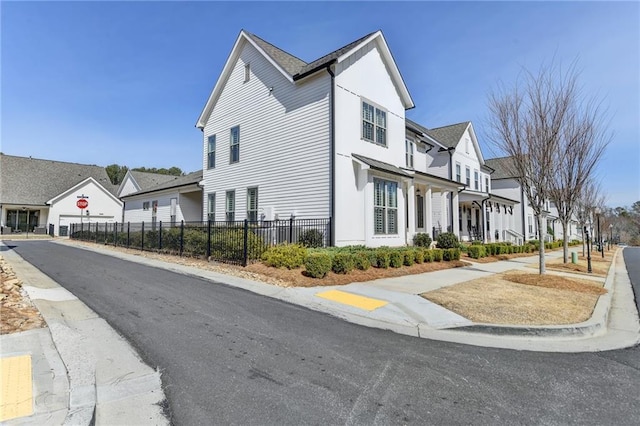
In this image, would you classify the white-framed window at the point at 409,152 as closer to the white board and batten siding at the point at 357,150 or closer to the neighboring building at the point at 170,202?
the white board and batten siding at the point at 357,150

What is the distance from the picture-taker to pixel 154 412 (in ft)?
10.3

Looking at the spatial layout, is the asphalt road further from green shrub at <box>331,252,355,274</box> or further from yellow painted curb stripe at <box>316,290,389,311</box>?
green shrub at <box>331,252,355,274</box>

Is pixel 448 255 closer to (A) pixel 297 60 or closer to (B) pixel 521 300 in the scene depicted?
(B) pixel 521 300

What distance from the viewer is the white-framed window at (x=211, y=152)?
67.6 feet

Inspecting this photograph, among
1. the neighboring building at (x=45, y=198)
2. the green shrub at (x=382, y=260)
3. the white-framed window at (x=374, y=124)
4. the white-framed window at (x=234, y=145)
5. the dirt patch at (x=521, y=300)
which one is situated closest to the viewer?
the dirt patch at (x=521, y=300)

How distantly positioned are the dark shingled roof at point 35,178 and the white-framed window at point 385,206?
39526mm

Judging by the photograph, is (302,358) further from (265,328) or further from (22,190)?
(22,190)

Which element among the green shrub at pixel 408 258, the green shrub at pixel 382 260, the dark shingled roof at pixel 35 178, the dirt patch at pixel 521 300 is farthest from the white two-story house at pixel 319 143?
the dark shingled roof at pixel 35 178

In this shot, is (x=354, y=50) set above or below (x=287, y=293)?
above

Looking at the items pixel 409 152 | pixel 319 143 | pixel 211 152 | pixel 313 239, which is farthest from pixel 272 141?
pixel 409 152

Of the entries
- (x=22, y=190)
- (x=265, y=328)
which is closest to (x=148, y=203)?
(x=22, y=190)

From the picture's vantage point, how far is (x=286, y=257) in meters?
10.6

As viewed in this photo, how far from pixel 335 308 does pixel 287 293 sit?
1.63 m

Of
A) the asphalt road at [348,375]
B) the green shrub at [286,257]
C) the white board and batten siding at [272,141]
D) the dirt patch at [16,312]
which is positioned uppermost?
the white board and batten siding at [272,141]
